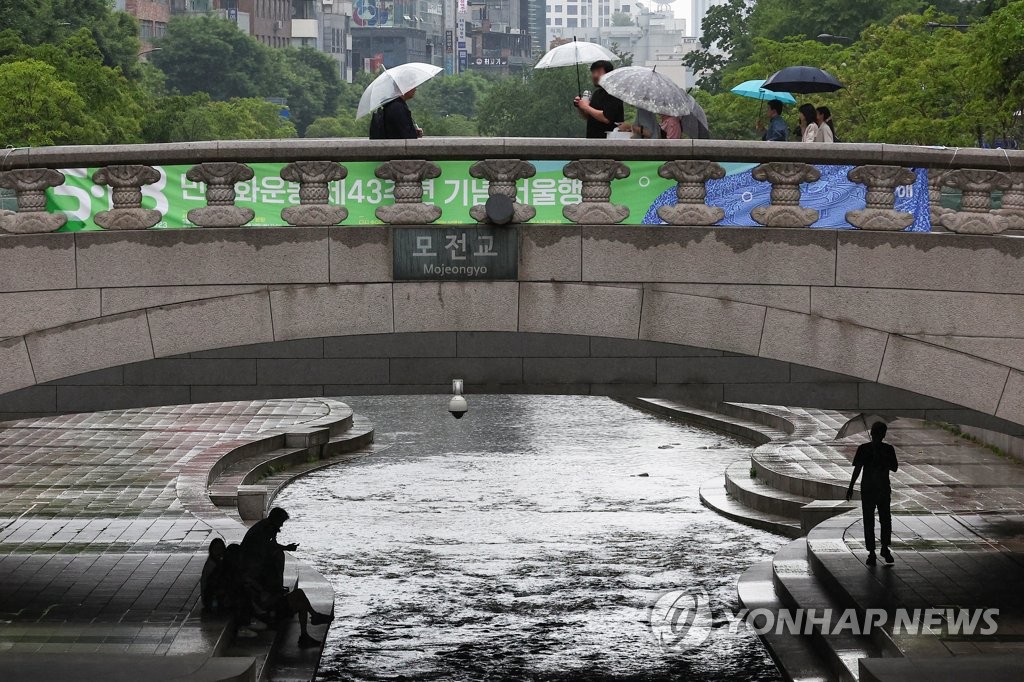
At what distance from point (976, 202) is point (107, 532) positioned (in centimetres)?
1169

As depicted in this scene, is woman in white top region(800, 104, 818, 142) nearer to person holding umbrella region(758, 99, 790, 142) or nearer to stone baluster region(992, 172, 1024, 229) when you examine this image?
person holding umbrella region(758, 99, 790, 142)

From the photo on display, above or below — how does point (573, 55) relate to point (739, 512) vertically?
above

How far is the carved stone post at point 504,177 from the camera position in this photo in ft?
42.4

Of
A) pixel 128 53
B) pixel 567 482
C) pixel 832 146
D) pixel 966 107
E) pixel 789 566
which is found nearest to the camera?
pixel 832 146

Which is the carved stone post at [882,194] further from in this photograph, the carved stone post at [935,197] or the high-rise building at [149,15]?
the high-rise building at [149,15]

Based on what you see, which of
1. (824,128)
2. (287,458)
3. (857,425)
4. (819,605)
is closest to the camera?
(824,128)

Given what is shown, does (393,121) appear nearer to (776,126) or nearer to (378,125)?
(378,125)

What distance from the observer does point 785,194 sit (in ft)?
42.4

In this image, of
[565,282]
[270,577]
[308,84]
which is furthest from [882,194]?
[308,84]

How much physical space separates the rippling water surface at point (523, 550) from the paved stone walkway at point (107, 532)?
1.73 m

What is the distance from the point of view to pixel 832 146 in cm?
1277

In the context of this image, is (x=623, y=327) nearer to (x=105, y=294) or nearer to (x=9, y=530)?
(x=105, y=294)

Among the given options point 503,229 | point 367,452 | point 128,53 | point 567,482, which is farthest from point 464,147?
point 128,53

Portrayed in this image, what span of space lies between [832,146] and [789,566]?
22.3 feet
